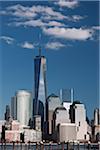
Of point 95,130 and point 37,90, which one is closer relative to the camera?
point 95,130

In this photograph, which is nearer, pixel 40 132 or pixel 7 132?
pixel 7 132

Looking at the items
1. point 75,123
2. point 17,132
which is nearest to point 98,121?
point 75,123

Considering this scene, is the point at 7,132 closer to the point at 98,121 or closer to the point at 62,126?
the point at 62,126

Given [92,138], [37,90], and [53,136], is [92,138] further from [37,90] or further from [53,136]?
[37,90]

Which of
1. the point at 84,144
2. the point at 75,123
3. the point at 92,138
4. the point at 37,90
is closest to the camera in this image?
the point at 84,144

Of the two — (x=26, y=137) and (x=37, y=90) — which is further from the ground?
(x=37, y=90)

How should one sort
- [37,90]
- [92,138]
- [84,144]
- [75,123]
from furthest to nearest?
1. [37,90]
2. [75,123]
3. [92,138]
4. [84,144]

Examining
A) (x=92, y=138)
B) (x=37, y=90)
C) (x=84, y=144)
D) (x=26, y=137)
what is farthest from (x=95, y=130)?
(x=37, y=90)

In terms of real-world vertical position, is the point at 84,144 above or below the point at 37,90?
A: below

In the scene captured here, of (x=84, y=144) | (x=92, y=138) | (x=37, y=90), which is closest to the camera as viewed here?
(x=84, y=144)
